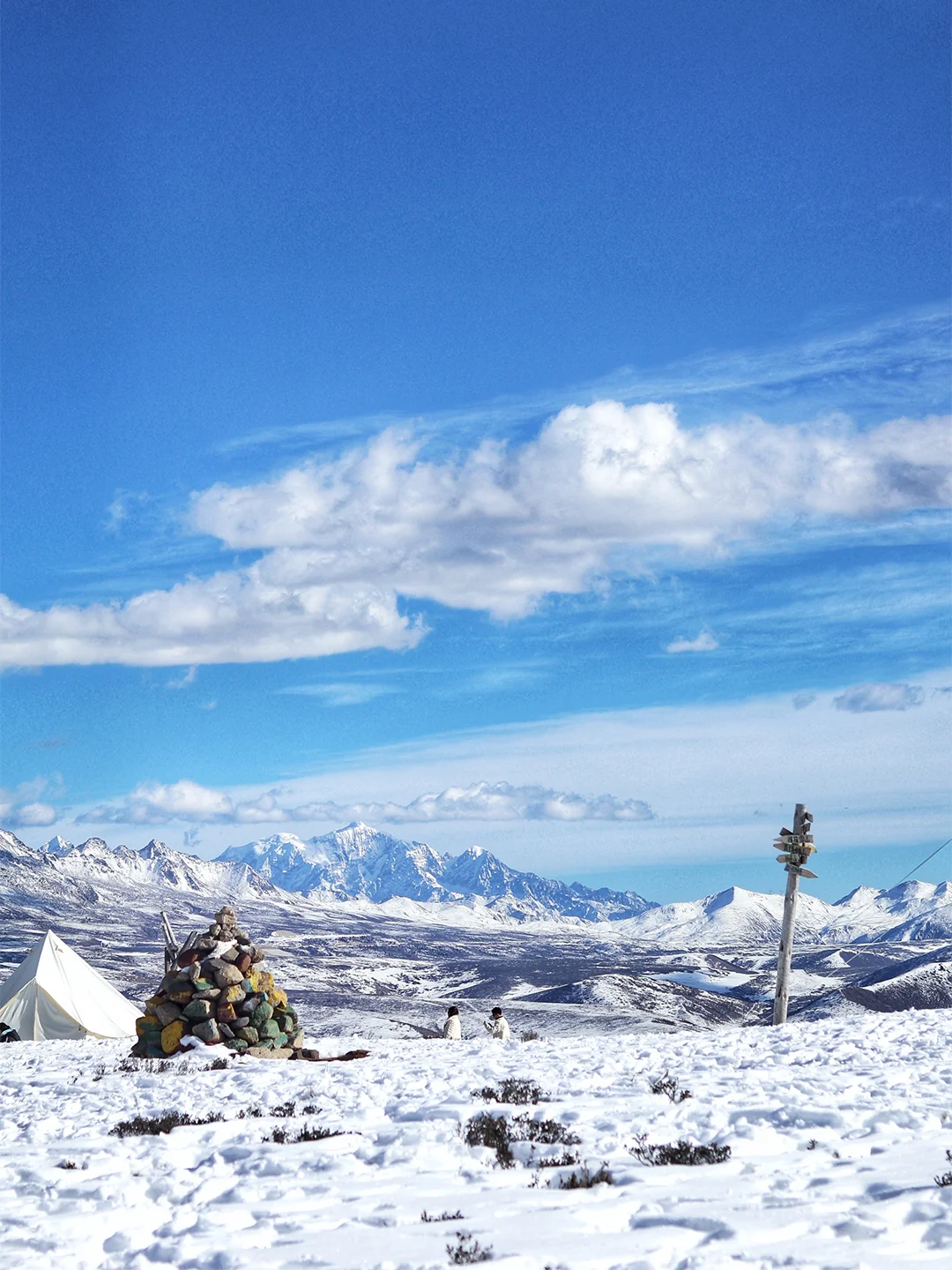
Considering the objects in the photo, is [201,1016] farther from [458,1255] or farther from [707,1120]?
[458,1255]

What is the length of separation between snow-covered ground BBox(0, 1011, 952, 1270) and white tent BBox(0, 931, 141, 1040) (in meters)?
26.1

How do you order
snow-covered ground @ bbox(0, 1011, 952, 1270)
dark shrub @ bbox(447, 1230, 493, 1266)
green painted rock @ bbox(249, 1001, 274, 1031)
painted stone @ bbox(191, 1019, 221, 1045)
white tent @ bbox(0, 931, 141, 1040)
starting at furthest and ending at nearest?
white tent @ bbox(0, 931, 141, 1040) < green painted rock @ bbox(249, 1001, 274, 1031) < painted stone @ bbox(191, 1019, 221, 1045) < snow-covered ground @ bbox(0, 1011, 952, 1270) < dark shrub @ bbox(447, 1230, 493, 1266)

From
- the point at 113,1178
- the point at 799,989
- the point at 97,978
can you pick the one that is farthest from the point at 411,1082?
the point at 799,989

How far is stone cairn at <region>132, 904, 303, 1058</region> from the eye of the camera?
24.7 meters

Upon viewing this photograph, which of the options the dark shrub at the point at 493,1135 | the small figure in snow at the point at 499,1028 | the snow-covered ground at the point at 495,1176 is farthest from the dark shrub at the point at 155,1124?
the small figure in snow at the point at 499,1028

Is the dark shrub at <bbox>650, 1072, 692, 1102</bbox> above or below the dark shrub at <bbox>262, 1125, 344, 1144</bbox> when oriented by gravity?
above

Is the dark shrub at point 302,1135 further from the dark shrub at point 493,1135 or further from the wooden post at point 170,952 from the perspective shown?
the wooden post at point 170,952

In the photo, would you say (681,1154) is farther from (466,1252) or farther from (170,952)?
(170,952)

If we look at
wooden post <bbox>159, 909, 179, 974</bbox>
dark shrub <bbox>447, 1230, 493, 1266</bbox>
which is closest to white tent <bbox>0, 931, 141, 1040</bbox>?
wooden post <bbox>159, 909, 179, 974</bbox>

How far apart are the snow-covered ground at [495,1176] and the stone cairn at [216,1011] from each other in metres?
5.87

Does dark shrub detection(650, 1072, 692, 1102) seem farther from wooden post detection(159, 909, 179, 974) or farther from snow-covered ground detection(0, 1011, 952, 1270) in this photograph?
wooden post detection(159, 909, 179, 974)

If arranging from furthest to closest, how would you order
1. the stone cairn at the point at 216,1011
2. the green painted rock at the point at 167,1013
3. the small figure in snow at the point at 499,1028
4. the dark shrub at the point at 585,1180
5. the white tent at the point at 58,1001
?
the white tent at the point at 58,1001
the small figure in snow at the point at 499,1028
the green painted rock at the point at 167,1013
the stone cairn at the point at 216,1011
the dark shrub at the point at 585,1180

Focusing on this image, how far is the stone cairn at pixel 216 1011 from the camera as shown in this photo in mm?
24672

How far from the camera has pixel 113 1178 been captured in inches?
448
